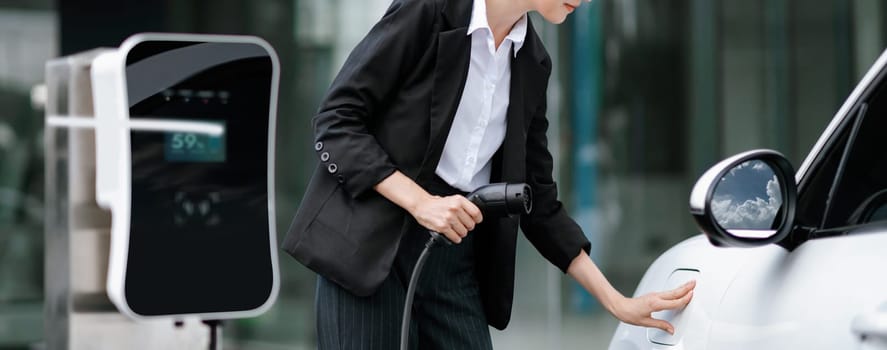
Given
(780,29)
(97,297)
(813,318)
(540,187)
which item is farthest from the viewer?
(780,29)

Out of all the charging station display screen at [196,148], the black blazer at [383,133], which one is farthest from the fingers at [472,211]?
the charging station display screen at [196,148]

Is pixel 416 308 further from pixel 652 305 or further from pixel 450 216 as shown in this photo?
pixel 652 305

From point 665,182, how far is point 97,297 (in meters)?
5.68

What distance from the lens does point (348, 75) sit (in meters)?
2.28

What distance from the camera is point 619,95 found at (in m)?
8.90

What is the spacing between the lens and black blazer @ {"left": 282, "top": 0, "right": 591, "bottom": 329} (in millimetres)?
2254

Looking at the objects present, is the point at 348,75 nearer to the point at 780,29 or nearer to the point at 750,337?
the point at 750,337

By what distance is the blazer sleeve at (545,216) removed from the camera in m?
2.54

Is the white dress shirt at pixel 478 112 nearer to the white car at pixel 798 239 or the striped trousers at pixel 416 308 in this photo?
the striped trousers at pixel 416 308

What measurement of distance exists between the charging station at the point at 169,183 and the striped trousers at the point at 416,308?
4.94 ft

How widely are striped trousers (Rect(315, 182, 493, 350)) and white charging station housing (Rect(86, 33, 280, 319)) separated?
4.87 ft

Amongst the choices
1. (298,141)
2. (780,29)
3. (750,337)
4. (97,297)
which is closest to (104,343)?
(97,297)

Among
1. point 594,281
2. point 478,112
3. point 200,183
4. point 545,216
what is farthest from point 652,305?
point 200,183

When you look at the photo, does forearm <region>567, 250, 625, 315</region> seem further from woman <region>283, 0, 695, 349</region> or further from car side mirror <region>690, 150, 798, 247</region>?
car side mirror <region>690, 150, 798, 247</region>
